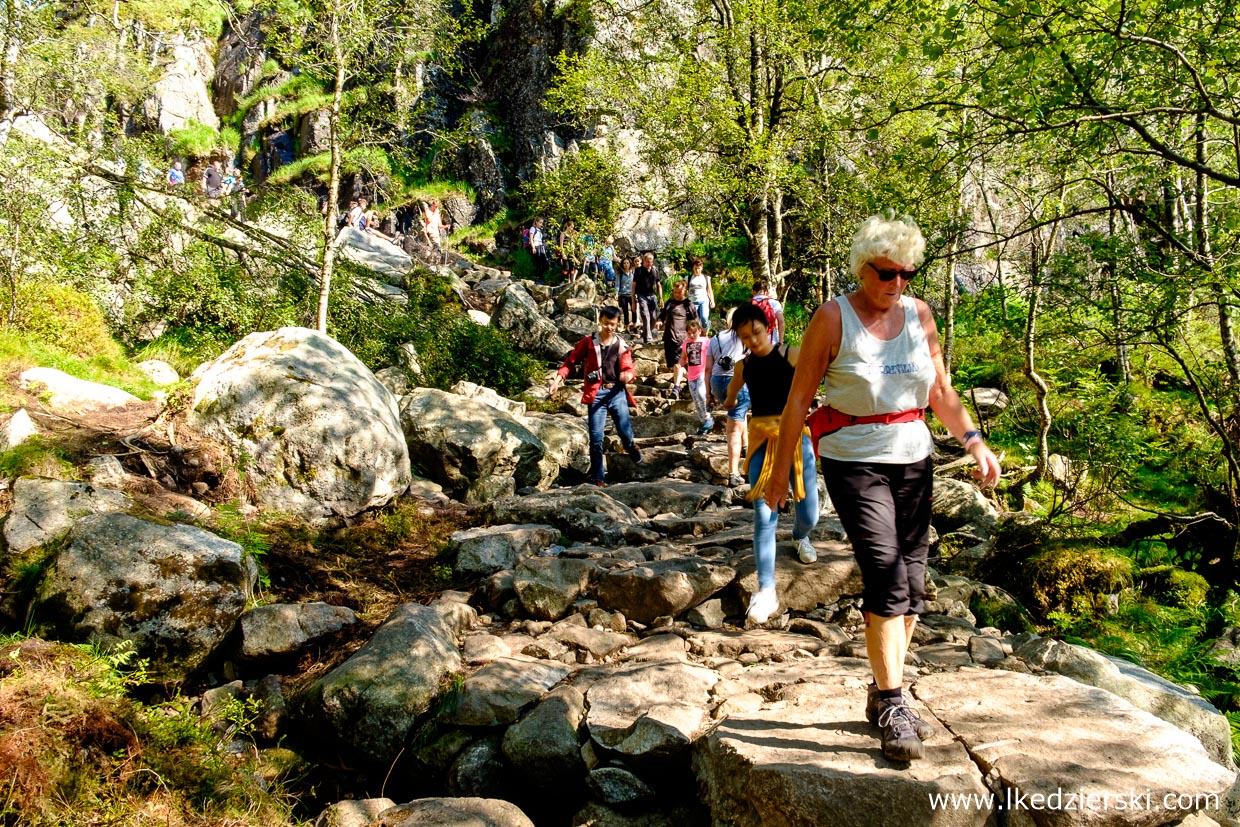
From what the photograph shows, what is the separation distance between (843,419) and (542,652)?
2.87 meters

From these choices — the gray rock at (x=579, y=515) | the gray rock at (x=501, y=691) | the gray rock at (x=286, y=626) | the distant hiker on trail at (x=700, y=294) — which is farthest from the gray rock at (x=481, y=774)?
the distant hiker on trail at (x=700, y=294)

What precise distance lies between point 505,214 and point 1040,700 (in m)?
28.7

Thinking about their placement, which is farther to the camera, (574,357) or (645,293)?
(645,293)

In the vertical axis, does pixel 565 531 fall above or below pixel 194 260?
below

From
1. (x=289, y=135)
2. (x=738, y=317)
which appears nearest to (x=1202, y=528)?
(x=738, y=317)

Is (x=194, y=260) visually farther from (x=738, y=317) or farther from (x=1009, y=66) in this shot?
(x=1009, y=66)

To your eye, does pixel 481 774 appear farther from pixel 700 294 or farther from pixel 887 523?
pixel 700 294

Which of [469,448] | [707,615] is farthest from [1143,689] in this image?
[469,448]

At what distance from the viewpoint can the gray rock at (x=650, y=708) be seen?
364cm

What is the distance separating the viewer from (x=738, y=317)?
5461mm

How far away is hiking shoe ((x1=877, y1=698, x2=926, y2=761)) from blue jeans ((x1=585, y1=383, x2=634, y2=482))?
6433 millimetres

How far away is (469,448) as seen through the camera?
9.18 m

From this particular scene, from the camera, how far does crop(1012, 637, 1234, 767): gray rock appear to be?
394 centimetres

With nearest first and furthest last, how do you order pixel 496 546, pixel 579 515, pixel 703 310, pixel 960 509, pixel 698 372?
pixel 496 546 < pixel 579 515 < pixel 960 509 < pixel 698 372 < pixel 703 310
